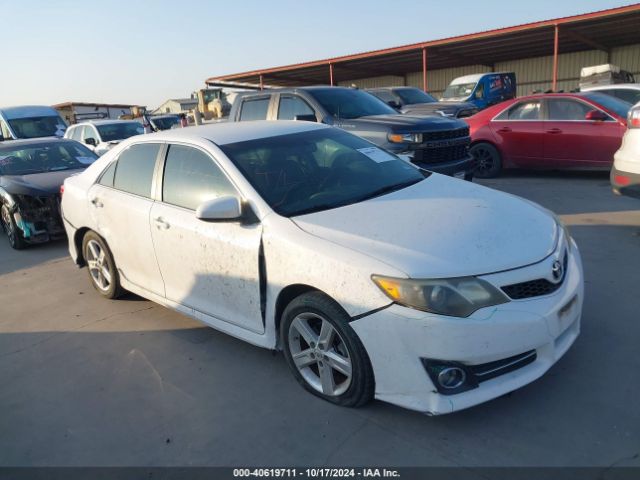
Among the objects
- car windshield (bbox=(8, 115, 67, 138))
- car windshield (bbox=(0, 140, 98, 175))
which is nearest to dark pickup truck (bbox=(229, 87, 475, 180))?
car windshield (bbox=(0, 140, 98, 175))

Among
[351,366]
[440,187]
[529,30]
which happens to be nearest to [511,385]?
[351,366]

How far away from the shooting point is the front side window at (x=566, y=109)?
8116 mm

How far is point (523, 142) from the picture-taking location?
8727mm

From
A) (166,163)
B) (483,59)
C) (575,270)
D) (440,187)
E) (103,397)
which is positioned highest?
(483,59)

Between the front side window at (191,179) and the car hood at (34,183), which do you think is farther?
the car hood at (34,183)

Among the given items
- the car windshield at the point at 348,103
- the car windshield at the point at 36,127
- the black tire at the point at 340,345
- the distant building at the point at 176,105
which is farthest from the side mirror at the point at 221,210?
the distant building at the point at 176,105

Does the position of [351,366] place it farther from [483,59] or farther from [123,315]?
[483,59]

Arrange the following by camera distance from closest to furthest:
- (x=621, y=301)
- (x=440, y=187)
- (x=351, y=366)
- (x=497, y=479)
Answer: (x=497, y=479)
(x=351, y=366)
(x=440, y=187)
(x=621, y=301)

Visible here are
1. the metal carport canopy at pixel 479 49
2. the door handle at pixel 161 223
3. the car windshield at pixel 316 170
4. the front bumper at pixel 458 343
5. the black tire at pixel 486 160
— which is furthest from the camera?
the metal carport canopy at pixel 479 49

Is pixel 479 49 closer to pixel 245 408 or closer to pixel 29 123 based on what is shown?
pixel 29 123

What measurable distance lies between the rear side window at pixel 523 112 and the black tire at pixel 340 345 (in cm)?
732

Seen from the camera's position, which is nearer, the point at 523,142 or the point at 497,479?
the point at 497,479

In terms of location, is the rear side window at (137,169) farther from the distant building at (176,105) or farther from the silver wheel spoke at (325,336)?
the distant building at (176,105)

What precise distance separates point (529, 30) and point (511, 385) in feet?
63.9
